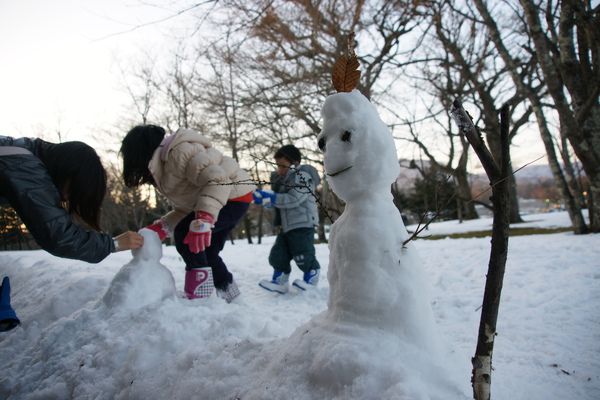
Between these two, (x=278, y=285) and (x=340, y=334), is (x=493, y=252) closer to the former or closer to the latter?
(x=340, y=334)

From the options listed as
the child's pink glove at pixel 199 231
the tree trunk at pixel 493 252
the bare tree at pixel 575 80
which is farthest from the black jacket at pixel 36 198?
the bare tree at pixel 575 80

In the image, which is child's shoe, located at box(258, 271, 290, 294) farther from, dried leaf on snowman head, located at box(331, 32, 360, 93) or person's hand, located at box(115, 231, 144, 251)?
dried leaf on snowman head, located at box(331, 32, 360, 93)

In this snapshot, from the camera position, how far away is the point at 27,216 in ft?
5.40

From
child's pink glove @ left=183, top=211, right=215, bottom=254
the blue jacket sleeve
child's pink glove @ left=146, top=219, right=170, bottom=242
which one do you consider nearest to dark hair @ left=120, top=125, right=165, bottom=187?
child's pink glove @ left=146, top=219, right=170, bottom=242

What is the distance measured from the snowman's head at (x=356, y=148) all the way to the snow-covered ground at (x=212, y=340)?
1.75 ft

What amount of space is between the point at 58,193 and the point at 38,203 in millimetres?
152

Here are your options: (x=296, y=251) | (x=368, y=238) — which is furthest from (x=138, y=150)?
(x=368, y=238)

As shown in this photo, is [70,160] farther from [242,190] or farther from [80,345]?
[242,190]

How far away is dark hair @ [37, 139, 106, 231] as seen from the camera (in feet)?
6.00

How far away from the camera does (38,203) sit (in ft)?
5.43

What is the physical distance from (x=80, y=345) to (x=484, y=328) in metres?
1.88

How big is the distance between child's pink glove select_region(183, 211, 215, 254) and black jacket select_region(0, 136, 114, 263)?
2.32 feet

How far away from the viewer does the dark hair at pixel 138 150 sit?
2.54 meters

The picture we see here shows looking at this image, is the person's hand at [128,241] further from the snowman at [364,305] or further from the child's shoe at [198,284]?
the snowman at [364,305]
